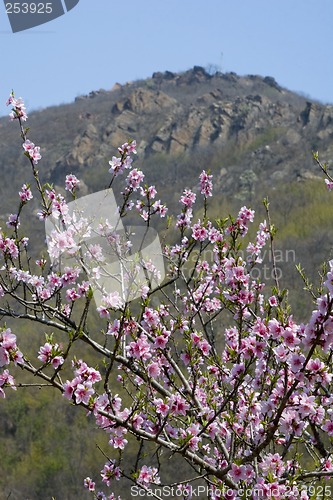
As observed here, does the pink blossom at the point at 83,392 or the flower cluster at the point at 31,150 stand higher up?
the flower cluster at the point at 31,150

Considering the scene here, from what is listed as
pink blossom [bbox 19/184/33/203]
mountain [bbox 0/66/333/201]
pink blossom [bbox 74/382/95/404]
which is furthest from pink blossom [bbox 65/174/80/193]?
mountain [bbox 0/66/333/201]

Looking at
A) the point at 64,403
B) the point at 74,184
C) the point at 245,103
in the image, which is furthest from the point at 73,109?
the point at 74,184

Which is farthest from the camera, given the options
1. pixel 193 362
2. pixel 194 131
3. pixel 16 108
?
pixel 194 131

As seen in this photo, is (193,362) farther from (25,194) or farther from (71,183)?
(25,194)

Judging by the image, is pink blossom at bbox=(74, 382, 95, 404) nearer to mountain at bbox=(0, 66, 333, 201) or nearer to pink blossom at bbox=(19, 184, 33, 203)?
pink blossom at bbox=(19, 184, 33, 203)

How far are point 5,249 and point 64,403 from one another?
41451 millimetres

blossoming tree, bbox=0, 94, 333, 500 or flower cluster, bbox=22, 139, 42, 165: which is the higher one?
flower cluster, bbox=22, 139, 42, 165

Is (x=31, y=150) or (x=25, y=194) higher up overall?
(x=31, y=150)

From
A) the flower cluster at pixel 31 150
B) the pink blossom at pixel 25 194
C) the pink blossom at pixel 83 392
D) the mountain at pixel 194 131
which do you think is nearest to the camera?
the pink blossom at pixel 83 392

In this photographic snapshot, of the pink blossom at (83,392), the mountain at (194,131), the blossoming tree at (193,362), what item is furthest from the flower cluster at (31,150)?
the mountain at (194,131)

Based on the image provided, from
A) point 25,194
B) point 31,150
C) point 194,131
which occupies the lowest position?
point 25,194

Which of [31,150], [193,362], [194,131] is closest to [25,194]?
[31,150]

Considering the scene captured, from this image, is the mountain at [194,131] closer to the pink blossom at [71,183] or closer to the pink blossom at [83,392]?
the pink blossom at [71,183]

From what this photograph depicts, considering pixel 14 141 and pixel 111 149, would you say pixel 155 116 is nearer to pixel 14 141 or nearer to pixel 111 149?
pixel 111 149
